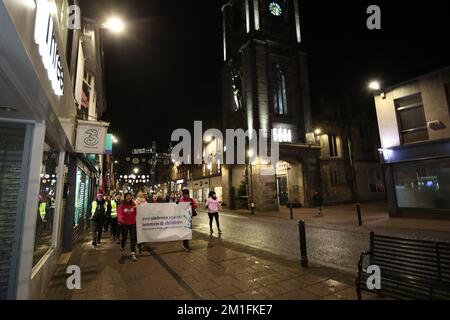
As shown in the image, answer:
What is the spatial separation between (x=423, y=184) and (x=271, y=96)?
680 inches

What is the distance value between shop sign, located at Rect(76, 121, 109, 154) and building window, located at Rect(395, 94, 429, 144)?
16404 mm

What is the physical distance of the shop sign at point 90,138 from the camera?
8258 millimetres

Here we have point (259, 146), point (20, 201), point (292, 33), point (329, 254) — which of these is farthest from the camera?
point (292, 33)

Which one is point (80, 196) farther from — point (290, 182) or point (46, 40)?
point (290, 182)

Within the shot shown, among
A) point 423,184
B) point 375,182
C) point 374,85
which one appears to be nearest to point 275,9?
point 374,85

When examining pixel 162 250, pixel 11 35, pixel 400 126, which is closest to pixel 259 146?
pixel 400 126

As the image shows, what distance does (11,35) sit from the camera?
7.86 feet

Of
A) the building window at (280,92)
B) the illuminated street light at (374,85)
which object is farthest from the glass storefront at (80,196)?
the building window at (280,92)

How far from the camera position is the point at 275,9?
3180 centimetres

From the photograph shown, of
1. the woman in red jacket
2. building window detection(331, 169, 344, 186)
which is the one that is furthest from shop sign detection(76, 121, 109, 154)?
building window detection(331, 169, 344, 186)

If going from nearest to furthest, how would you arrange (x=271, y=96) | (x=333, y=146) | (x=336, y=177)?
(x=271, y=96), (x=336, y=177), (x=333, y=146)

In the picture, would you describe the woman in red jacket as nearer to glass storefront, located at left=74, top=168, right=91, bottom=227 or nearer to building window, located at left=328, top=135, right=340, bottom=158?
glass storefront, located at left=74, top=168, right=91, bottom=227
